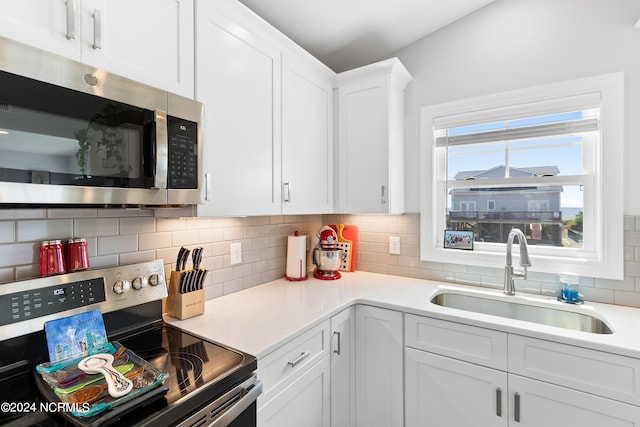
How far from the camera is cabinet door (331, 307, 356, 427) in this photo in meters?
1.61

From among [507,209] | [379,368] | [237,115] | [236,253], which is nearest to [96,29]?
[237,115]

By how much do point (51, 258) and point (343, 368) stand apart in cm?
138

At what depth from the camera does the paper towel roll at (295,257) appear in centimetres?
210

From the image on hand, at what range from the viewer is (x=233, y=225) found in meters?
1.81

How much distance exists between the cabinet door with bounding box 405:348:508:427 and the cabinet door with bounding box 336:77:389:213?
3.00 feet

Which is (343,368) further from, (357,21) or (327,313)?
(357,21)

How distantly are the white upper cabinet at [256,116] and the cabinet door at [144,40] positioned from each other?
0.06 metres

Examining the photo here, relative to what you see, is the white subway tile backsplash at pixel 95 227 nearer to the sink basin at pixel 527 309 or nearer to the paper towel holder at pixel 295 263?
the paper towel holder at pixel 295 263

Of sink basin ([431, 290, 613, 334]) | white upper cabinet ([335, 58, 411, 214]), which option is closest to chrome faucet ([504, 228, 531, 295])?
sink basin ([431, 290, 613, 334])

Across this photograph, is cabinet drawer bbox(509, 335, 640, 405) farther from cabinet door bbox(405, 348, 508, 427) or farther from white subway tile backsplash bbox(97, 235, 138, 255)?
white subway tile backsplash bbox(97, 235, 138, 255)

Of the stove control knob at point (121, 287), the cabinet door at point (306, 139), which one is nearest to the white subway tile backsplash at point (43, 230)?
the stove control knob at point (121, 287)

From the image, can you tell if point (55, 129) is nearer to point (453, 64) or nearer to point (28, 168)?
point (28, 168)

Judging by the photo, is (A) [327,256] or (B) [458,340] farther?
(A) [327,256]

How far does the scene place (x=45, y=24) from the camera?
859 millimetres
